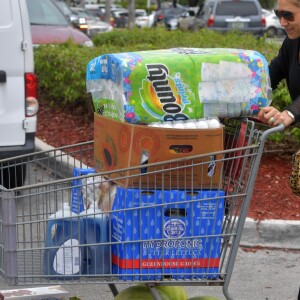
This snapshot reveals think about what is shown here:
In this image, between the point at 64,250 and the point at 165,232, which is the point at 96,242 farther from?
the point at 165,232

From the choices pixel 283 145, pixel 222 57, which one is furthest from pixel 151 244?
pixel 283 145

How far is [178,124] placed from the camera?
12.7ft

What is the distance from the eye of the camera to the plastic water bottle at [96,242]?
3898 millimetres

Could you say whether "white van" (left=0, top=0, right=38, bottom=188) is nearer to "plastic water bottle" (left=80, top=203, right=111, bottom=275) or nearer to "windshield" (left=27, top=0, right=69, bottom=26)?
"plastic water bottle" (left=80, top=203, right=111, bottom=275)

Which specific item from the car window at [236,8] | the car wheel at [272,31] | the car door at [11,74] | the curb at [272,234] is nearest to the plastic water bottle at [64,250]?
the curb at [272,234]

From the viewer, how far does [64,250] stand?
3.91 m

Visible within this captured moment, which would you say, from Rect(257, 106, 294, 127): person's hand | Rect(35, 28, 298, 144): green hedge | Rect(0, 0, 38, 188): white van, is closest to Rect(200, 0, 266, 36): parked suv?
Rect(35, 28, 298, 144): green hedge

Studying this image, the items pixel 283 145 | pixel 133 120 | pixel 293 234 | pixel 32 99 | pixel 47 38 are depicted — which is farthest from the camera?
pixel 47 38

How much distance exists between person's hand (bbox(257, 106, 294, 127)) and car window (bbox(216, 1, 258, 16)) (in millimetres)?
29249

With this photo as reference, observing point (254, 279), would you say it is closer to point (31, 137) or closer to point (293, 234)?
point (293, 234)

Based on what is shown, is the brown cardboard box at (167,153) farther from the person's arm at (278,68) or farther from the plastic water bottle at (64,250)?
the person's arm at (278,68)

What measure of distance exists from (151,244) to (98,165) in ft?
1.85

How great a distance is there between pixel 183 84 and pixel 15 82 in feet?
A: 11.5

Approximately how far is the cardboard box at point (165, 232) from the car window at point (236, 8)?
29294 millimetres
